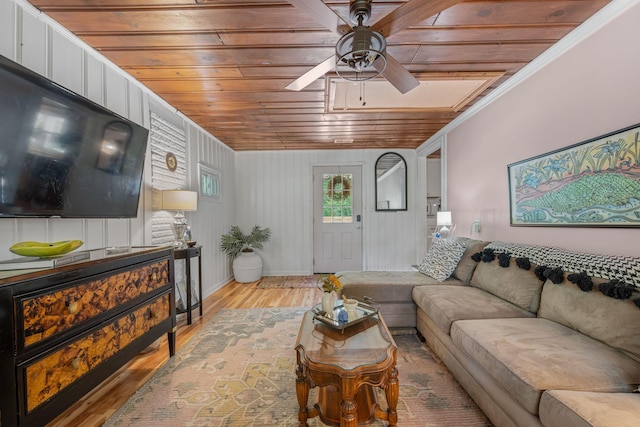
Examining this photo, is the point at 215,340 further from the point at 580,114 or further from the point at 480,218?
the point at 580,114

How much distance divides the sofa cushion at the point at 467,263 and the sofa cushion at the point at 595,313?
77 cm

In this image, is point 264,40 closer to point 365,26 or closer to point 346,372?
point 365,26

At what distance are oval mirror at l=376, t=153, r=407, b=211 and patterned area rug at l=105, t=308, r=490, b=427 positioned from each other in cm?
297

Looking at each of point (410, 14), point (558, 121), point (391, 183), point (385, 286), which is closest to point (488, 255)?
point (385, 286)

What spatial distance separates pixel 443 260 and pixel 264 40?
2605 millimetres

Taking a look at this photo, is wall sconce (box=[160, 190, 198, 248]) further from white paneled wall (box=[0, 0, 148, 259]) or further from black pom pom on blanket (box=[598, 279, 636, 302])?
black pom pom on blanket (box=[598, 279, 636, 302])

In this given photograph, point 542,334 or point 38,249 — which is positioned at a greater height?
point 38,249

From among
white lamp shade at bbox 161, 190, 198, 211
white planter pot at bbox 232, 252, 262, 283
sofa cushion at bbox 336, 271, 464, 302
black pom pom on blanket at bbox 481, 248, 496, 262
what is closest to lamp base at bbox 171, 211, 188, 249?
white lamp shade at bbox 161, 190, 198, 211

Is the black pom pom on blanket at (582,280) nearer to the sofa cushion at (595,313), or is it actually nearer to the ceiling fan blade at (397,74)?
the sofa cushion at (595,313)

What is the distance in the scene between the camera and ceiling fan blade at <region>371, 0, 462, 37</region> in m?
1.18

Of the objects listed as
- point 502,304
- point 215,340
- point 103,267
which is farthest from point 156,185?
point 502,304

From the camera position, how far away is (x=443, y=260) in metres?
2.79

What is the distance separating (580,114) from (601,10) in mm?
616

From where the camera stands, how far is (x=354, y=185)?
5.13 meters
